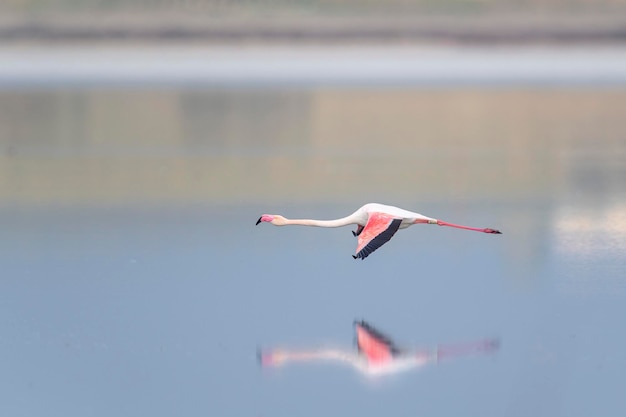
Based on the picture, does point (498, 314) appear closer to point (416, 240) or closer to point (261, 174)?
point (416, 240)

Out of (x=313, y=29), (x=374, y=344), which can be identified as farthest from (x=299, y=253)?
(x=313, y=29)

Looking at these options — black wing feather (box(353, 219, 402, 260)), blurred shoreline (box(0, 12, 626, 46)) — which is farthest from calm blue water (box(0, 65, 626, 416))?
blurred shoreline (box(0, 12, 626, 46))

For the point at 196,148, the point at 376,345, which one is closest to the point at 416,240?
the point at 376,345

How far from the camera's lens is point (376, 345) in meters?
5.64

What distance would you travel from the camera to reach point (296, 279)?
6797mm

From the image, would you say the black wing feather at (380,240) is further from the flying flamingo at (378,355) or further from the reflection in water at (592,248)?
the reflection in water at (592,248)

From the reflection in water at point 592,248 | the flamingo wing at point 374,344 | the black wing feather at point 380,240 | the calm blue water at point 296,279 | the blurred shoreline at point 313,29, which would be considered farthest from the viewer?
the blurred shoreline at point 313,29

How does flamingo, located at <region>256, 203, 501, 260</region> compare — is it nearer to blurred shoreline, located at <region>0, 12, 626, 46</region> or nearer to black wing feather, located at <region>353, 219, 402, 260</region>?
black wing feather, located at <region>353, 219, 402, 260</region>

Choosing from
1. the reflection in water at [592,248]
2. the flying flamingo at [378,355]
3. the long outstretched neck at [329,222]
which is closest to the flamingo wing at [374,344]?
the flying flamingo at [378,355]

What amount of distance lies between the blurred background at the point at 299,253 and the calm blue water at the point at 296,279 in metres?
0.02

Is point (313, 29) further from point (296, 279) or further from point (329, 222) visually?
point (296, 279)

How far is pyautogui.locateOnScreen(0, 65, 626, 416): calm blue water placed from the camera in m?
5.09

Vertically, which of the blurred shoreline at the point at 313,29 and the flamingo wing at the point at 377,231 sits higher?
the flamingo wing at the point at 377,231

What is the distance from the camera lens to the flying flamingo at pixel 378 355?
5395 millimetres
